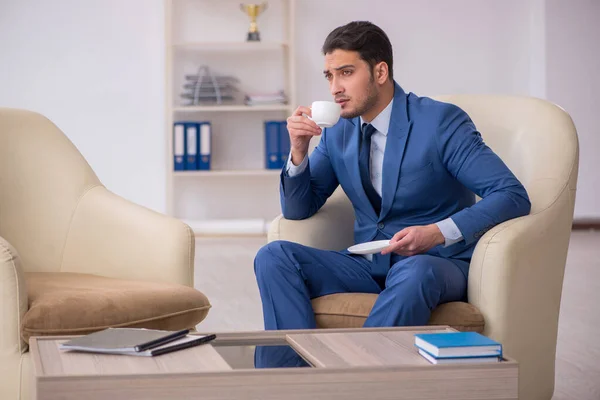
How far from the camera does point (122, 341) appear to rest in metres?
1.65

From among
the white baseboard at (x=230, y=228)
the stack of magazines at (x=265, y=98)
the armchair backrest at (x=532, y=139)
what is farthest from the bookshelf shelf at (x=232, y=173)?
the armchair backrest at (x=532, y=139)

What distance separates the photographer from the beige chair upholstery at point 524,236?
220 centimetres

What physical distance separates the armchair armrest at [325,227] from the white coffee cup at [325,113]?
1.26 ft

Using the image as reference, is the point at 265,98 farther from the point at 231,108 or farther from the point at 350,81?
the point at 350,81

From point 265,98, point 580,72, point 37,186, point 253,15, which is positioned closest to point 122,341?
point 37,186

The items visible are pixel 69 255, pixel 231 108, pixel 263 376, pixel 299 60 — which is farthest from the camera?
pixel 299 60

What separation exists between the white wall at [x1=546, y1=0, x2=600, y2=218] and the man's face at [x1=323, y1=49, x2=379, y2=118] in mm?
4703

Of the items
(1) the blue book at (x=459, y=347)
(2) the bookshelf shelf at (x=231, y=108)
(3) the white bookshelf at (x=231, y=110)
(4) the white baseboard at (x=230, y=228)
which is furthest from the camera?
(3) the white bookshelf at (x=231, y=110)

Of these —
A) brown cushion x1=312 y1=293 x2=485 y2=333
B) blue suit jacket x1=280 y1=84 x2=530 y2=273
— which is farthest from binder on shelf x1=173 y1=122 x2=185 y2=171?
brown cushion x1=312 y1=293 x2=485 y2=333

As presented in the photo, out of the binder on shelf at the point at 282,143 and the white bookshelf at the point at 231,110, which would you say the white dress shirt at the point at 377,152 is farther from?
the white bookshelf at the point at 231,110

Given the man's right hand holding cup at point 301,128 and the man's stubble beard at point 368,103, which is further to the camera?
the man's stubble beard at point 368,103

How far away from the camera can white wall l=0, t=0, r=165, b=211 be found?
252 inches

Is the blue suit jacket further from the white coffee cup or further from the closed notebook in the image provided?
the closed notebook

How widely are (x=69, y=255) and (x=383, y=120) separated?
1.03 meters
